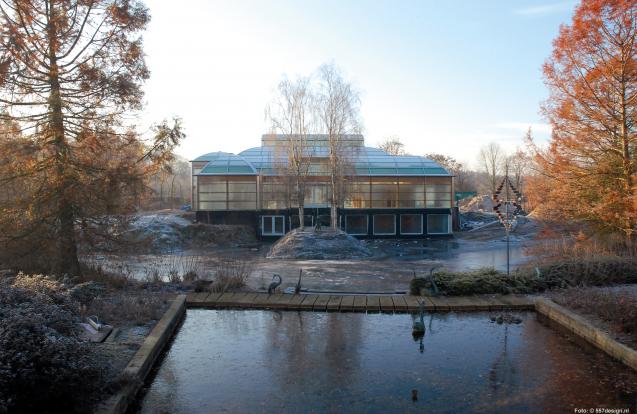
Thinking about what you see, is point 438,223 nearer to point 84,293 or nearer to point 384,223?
point 384,223

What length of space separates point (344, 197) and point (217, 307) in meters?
26.6

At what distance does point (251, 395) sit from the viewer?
5.57m

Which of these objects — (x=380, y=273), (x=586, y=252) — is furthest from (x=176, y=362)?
(x=586, y=252)

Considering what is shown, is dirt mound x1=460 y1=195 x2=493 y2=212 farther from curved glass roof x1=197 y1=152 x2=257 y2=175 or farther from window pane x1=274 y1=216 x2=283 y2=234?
curved glass roof x1=197 y1=152 x2=257 y2=175

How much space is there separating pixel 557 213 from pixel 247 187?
2438 centimetres

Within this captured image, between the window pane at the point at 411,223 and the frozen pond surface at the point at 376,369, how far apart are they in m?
29.4

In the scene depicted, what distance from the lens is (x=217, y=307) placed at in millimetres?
9758

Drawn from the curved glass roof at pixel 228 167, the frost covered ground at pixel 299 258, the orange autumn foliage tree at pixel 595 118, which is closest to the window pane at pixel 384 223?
the frost covered ground at pixel 299 258

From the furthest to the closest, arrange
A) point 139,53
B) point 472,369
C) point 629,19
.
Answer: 1. point 629,19
2. point 139,53
3. point 472,369

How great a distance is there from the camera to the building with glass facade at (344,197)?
36.7 m

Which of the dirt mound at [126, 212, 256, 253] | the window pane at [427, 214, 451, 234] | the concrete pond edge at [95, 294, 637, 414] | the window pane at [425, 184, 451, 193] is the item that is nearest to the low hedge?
the concrete pond edge at [95, 294, 637, 414]

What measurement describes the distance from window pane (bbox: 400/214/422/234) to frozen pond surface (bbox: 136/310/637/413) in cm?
2943

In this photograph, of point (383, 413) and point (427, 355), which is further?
point (427, 355)

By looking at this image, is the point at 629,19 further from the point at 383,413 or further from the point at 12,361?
the point at 12,361
